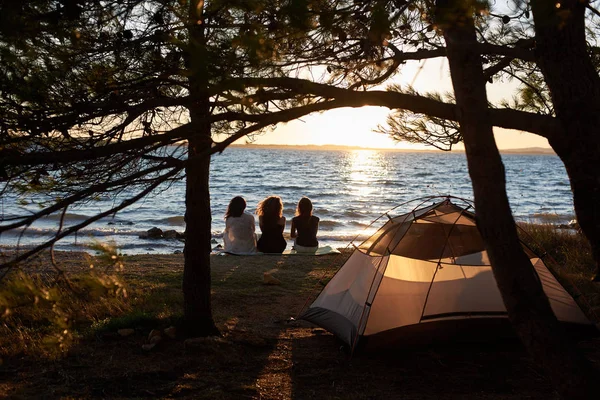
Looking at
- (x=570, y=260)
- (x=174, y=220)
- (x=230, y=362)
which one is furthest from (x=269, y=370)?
(x=174, y=220)

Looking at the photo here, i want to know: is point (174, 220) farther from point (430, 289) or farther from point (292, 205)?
point (430, 289)

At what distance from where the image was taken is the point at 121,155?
347 centimetres

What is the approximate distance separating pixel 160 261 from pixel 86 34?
6.43 meters

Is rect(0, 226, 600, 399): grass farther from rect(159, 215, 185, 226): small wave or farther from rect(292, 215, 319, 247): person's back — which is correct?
rect(159, 215, 185, 226): small wave

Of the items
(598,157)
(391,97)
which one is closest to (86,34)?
(391,97)

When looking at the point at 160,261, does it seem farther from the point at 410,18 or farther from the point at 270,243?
the point at 410,18

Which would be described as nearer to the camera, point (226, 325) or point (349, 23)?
point (349, 23)

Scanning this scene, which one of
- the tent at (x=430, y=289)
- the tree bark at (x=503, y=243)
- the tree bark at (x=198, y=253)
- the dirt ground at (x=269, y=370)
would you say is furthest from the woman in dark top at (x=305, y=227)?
the tree bark at (x=503, y=243)

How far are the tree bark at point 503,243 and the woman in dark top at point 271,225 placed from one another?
691 centimetres

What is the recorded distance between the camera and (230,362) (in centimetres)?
464

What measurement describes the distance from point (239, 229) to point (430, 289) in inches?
199

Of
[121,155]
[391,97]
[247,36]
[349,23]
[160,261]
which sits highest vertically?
[349,23]

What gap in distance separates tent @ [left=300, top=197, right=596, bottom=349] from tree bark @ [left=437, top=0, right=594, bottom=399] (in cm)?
208

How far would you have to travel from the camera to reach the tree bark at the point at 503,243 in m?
3.07
